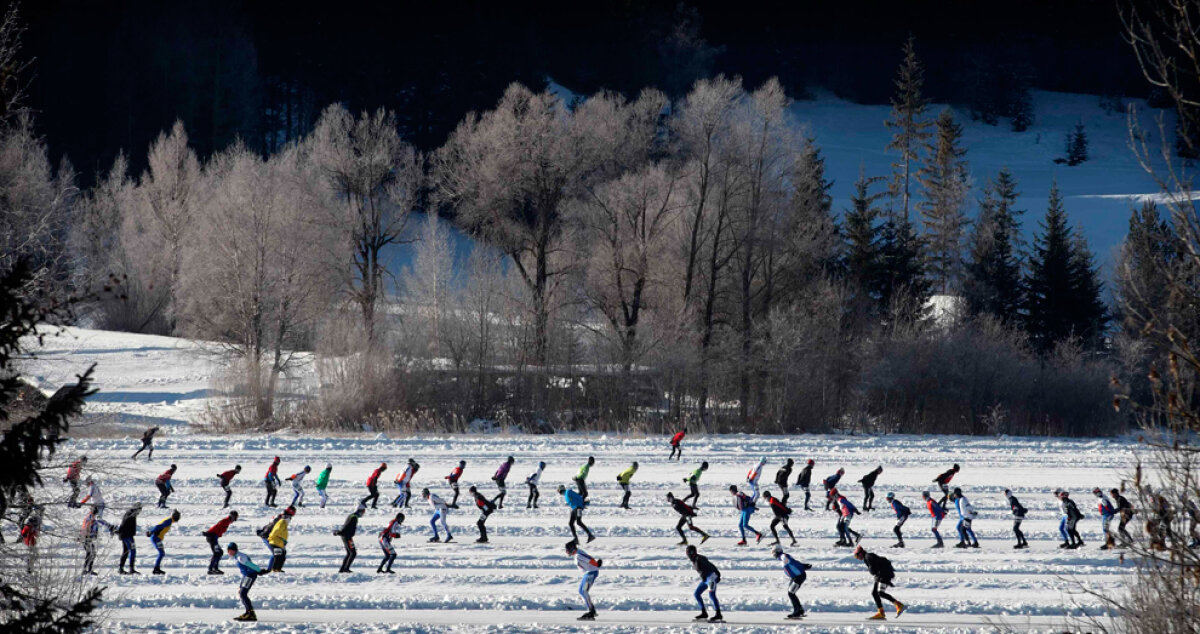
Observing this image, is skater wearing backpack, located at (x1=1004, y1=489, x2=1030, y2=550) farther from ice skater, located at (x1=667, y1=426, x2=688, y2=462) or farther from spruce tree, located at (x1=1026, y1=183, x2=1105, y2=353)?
spruce tree, located at (x1=1026, y1=183, x2=1105, y2=353)

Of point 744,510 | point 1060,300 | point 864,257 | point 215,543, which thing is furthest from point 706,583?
point 1060,300

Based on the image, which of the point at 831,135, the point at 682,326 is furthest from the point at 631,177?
the point at 831,135

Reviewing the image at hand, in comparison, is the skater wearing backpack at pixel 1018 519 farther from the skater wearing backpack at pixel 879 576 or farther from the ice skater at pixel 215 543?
the ice skater at pixel 215 543

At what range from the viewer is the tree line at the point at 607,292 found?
3409 centimetres

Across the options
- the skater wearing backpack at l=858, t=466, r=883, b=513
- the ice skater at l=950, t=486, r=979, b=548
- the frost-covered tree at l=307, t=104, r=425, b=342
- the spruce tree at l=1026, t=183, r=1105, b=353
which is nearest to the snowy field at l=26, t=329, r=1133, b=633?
the ice skater at l=950, t=486, r=979, b=548

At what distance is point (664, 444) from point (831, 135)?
207 feet

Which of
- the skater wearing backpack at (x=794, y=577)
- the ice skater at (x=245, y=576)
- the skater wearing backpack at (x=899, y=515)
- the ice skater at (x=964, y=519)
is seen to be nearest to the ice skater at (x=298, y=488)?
the ice skater at (x=245, y=576)

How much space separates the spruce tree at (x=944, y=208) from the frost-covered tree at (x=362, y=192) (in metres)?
25.0

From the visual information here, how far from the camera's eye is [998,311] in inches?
1783

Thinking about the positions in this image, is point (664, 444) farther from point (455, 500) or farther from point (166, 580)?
point (166, 580)

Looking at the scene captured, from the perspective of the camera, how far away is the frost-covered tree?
4041 centimetres

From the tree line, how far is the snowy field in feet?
20.4

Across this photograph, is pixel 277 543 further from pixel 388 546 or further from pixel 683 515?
pixel 683 515

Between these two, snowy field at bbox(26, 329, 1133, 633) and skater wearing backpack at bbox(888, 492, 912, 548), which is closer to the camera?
snowy field at bbox(26, 329, 1133, 633)
